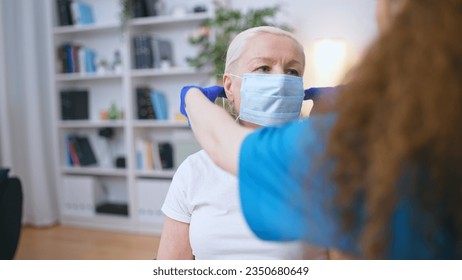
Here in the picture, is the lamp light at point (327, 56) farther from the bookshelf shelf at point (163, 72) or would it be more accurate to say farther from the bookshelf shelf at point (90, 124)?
the bookshelf shelf at point (90, 124)

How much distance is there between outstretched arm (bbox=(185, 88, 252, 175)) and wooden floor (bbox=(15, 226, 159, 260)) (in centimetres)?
216

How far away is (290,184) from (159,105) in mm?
2634

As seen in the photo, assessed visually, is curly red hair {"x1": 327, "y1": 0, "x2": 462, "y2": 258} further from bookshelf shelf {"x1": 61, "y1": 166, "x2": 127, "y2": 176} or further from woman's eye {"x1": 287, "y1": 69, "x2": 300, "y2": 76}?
bookshelf shelf {"x1": 61, "y1": 166, "x2": 127, "y2": 176}

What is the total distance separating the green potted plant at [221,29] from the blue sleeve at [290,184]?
6.50 feet

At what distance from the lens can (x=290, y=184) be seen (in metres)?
0.57

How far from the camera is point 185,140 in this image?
2.91 meters

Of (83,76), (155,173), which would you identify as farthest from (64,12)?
(155,173)

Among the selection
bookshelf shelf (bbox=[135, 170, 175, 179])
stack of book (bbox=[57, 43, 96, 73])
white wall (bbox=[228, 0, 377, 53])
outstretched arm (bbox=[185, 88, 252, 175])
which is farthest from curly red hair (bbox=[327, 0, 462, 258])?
stack of book (bbox=[57, 43, 96, 73])

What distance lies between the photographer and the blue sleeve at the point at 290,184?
548 millimetres

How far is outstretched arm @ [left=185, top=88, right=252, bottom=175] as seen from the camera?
2.06 feet

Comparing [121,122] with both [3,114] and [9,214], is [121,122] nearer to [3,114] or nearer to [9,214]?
[3,114]
